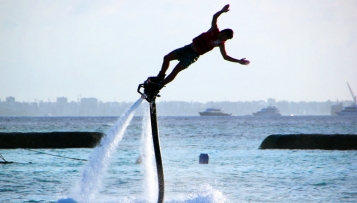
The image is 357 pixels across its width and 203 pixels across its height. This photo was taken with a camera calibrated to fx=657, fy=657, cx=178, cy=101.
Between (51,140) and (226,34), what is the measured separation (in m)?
46.1

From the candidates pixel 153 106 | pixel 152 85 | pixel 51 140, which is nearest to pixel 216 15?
pixel 152 85

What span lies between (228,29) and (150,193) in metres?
8.69

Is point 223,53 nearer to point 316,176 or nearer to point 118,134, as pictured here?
point 118,134

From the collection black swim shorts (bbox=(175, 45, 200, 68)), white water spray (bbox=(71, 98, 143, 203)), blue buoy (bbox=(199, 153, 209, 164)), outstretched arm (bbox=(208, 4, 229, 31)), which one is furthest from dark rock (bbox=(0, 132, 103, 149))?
outstretched arm (bbox=(208, 4, 229, 31))

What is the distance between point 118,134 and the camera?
17.2m

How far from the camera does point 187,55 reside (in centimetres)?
1565

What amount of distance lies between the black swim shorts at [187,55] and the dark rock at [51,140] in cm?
4318

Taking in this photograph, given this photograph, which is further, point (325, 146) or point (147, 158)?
point (325, 146)

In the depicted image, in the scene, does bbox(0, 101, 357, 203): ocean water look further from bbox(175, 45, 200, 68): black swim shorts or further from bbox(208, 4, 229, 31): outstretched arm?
bbox(208, 4, 229, 31): outstretched arm

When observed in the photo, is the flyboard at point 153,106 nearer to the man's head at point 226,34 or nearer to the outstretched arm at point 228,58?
the outstretched arm at point 228,58

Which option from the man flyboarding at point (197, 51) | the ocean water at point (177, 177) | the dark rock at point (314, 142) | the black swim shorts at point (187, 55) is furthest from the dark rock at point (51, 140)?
the black swim shorts at point (187, 55)

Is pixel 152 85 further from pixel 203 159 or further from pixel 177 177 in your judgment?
pixel 203 159

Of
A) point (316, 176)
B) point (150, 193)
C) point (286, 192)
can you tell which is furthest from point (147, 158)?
point (316, 176)

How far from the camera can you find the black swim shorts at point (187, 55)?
15656 mm
